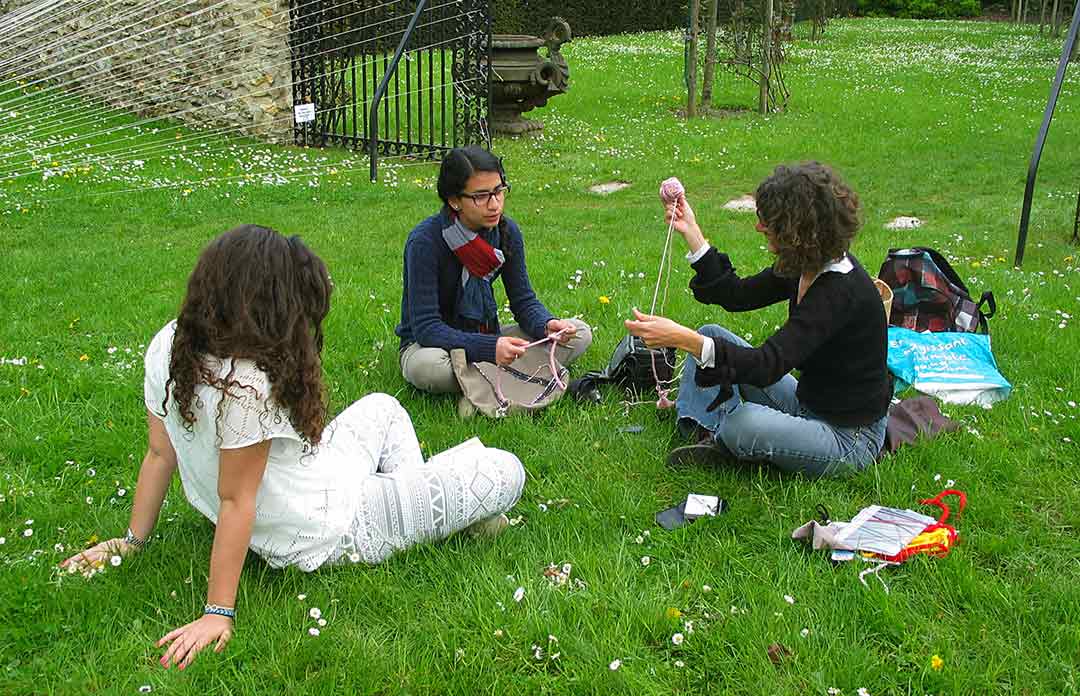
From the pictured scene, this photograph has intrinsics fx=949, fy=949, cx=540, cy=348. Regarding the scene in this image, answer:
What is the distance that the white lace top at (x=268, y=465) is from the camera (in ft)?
8.52

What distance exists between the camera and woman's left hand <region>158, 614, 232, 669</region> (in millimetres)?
2662

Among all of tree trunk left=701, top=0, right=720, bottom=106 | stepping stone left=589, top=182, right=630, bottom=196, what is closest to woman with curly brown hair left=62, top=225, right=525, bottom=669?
stepping stone left=589, top=182, right=630, bottom=196

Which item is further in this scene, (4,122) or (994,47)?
(994,47)

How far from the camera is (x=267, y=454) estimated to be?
2.70m

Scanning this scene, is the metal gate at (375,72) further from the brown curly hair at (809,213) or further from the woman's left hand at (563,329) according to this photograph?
the brown curly hair at (809,213)

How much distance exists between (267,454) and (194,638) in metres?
0.56

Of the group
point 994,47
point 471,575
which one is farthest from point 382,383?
point 994,47

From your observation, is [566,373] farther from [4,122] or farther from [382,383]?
[4,122]

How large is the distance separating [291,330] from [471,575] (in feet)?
3.39

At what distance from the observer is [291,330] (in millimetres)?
2635

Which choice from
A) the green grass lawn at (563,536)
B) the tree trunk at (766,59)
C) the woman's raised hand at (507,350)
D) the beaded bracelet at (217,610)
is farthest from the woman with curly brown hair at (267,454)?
the tree trunk at (766,59)

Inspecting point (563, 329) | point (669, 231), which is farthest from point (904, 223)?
Result: point (563, 329)

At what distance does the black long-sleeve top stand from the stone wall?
10.1 meters

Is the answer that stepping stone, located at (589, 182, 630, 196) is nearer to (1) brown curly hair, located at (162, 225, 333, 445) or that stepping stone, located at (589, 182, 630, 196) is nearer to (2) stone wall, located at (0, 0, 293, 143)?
(2) stone wall, located at (0, 0, 293, 143)
